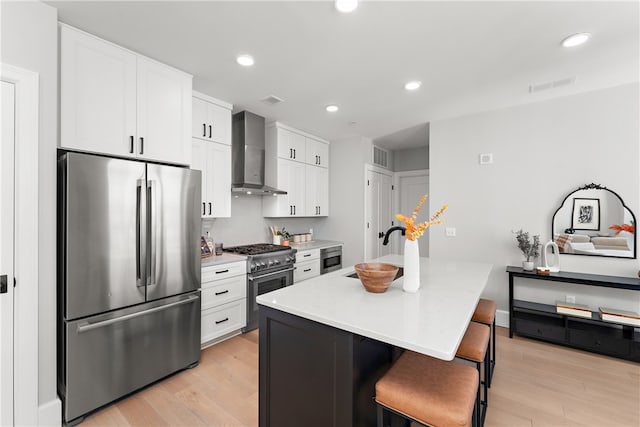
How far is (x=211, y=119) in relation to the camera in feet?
10.4

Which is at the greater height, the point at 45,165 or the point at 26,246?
the point at 45,165

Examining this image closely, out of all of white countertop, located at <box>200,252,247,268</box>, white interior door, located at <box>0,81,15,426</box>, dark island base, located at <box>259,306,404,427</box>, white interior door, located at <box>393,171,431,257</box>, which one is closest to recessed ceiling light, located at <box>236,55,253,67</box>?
white interior door, located at <box>0,81,15,426</box>

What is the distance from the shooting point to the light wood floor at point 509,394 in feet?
6.30

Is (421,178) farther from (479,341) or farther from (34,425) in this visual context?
(34,425)

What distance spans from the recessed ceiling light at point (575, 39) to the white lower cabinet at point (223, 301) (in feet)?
11.4

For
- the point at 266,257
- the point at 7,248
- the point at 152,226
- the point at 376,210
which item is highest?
the point at 376,210

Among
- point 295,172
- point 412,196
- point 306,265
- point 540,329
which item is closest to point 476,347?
point 540,329

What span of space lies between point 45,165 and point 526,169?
4.51 metres

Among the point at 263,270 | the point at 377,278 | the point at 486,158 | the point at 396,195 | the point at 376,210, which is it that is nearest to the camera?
the point at 377,278

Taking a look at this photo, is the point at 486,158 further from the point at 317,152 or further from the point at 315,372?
the point at 315,372

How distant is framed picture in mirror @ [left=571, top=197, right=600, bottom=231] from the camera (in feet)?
9.86

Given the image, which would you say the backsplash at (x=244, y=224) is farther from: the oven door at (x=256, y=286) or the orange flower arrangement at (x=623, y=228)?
the orange flower arrangement at (x=623, y=228)

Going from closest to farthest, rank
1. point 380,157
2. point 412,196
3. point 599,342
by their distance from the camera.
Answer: point 599,342, point 380,157, point 412,196

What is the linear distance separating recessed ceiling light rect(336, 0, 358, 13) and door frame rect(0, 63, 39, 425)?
1899mm
